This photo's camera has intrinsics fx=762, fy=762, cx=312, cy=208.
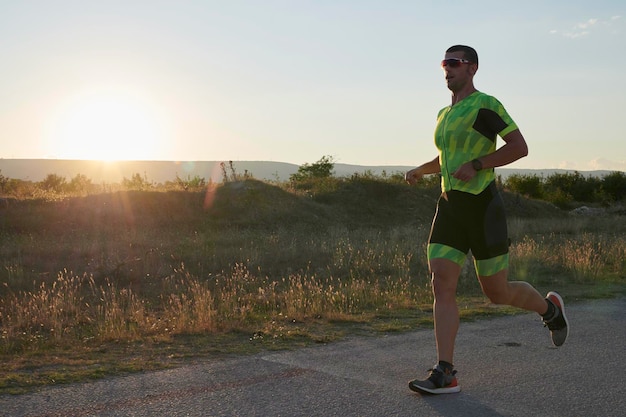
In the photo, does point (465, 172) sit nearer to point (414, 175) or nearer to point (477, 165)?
point (477, 165)

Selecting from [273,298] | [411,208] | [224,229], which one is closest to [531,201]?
[411,208]

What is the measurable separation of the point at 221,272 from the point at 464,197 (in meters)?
9.63

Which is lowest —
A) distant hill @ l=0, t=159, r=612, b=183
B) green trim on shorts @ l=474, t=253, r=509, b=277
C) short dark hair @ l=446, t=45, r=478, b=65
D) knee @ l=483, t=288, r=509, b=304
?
knee @ l=483, t=288, r=509, b=304

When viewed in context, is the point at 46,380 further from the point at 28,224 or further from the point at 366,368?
the point at 28,224

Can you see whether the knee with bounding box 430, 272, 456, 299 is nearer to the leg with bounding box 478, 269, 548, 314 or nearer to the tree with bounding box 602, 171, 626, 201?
the leg with bounding box 478, 269, 548, 314

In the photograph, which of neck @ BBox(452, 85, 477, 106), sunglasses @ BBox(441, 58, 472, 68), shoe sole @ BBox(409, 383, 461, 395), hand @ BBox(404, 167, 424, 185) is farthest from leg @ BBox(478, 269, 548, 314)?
sunglasses @ BBox(441, 58, 472, 68)

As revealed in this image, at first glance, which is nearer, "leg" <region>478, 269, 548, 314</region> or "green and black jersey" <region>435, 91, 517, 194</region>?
"green and black jersey" <region>435, 91, 517, 194</region>

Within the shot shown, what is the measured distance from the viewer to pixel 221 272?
14.1 metres

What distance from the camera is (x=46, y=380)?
5203mm

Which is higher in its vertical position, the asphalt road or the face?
the face

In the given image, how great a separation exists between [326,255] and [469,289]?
16.4 feet

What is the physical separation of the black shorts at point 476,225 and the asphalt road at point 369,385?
92 cm

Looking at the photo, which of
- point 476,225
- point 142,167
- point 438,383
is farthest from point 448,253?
point 142,167

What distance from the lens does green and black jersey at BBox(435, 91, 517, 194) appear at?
15.9 feet
